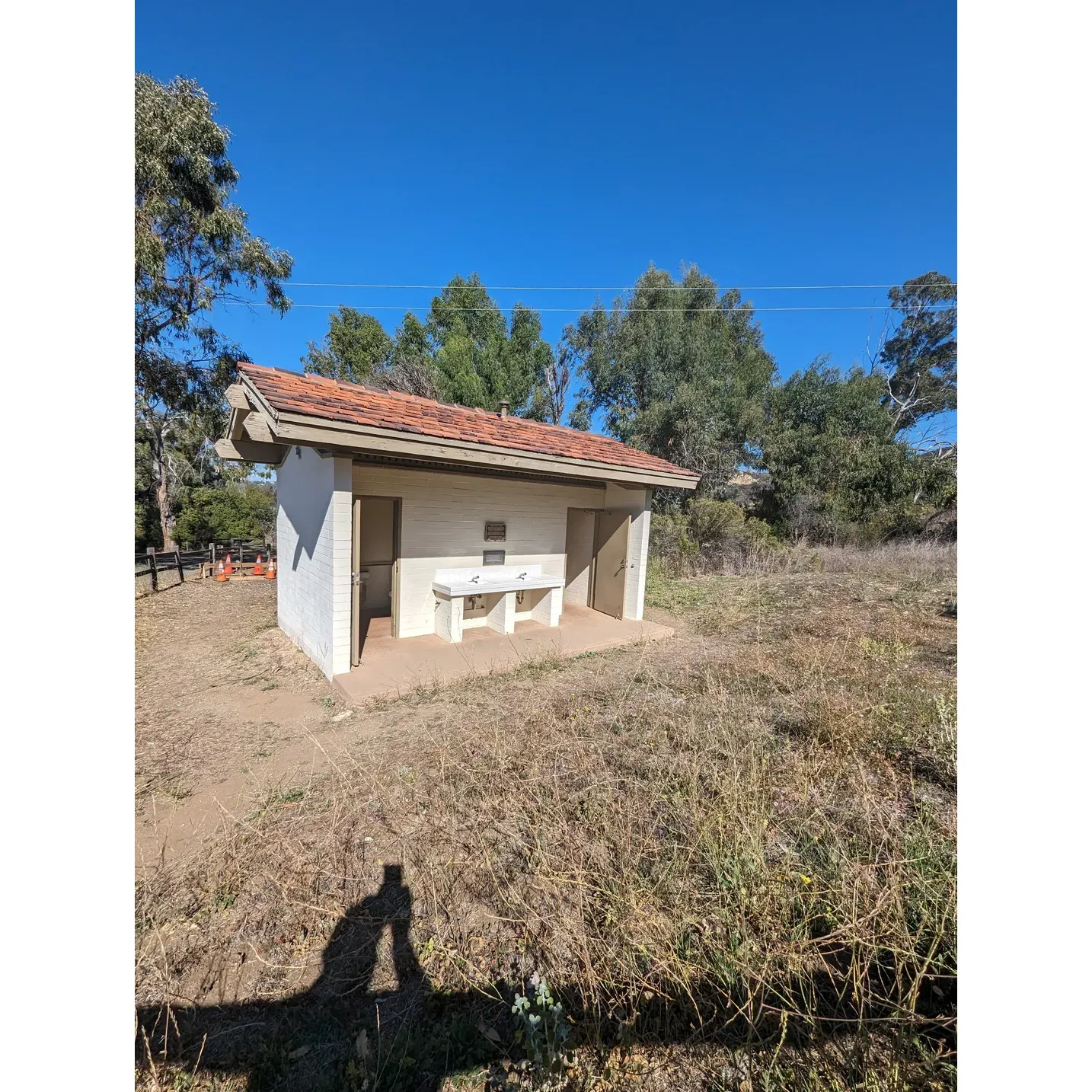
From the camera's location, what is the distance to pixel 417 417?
518cm

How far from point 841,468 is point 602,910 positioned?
17660mm

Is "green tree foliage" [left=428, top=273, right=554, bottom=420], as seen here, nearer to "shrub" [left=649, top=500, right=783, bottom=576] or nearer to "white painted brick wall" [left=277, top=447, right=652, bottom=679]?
"shrub" [left=649, top=500, right=783, bottom=576]

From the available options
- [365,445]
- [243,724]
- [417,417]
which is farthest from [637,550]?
[243,724]

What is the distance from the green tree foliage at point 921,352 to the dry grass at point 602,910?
1017 inches

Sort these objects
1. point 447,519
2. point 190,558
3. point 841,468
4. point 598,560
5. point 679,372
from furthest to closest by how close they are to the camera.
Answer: point 679,372, point 841,468, point 190,558, point 598,560, point 447,519

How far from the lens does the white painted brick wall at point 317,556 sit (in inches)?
178

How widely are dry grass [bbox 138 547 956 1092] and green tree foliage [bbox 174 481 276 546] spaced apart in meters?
15.9

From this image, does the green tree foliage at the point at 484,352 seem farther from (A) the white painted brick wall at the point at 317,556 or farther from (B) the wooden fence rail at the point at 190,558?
(A) the white painted brick wall at the point at 317,556

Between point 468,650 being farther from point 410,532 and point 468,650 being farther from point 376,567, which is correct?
point 376,567

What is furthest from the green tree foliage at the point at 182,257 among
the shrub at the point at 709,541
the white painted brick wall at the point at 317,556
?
the shrub at the point at 709,541

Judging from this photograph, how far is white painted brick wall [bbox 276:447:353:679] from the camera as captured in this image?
452 centimetres
